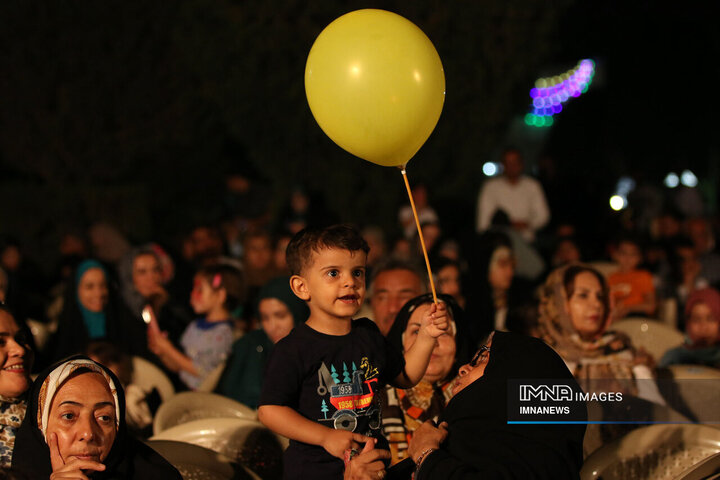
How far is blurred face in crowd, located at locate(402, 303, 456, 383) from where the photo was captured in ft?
11.3

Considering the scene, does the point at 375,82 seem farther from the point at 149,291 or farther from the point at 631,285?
the point at 631,285

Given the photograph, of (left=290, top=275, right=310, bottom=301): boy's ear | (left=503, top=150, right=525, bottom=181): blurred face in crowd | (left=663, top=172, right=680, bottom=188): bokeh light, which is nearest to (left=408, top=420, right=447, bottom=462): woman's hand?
(left=290, top=275, right=310, bottom=301): boy's ear

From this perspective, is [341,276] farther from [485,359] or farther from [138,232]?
[138,232]

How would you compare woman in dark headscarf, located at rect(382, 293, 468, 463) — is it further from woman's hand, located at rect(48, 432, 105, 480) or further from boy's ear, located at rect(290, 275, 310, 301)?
woman's hand, located at rect(48, 432, 105, 480)

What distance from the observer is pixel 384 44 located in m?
3.09

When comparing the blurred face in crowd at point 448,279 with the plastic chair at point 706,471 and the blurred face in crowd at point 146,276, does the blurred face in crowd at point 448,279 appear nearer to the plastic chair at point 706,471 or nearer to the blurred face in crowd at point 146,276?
the blurred face in crowd at point 146,276

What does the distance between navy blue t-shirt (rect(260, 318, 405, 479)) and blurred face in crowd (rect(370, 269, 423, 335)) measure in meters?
1.56

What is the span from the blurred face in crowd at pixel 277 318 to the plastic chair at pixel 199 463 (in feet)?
5.43

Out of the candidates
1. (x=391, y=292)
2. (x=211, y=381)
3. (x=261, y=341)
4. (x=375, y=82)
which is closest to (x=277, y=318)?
(x=261, y=341)

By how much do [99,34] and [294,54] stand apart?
393 centimetres

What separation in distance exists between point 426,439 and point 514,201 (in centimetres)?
683

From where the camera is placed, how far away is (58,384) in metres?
2.57

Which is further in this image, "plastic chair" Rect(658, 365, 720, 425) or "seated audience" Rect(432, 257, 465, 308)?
"seated audience" Rect(432, 257, 465, 308)

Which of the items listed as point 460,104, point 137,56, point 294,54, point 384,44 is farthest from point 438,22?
point 384,44
